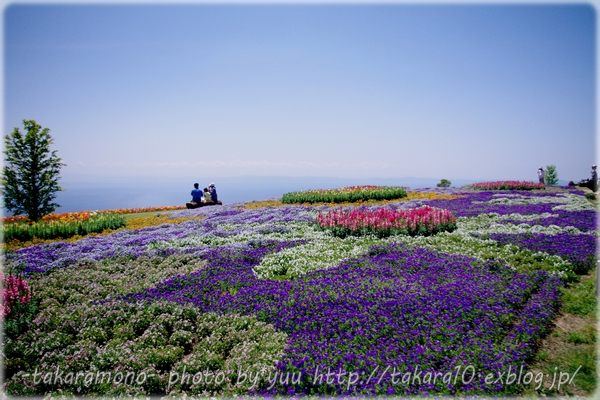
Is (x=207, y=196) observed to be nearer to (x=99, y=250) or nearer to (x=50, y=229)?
(x=50, y=229)

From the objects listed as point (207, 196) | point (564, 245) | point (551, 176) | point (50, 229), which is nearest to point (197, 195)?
point (207, 196)

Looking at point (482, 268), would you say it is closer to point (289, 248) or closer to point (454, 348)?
point (454, 348)

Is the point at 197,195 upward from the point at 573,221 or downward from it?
upward

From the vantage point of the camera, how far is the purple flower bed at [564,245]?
29.6 feet

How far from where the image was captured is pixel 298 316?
22.3ft

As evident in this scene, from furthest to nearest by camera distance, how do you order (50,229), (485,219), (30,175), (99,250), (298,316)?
1. (30,175)
2. (50,229)
3. (485,219)
4. (99,250)
5. (298,316)

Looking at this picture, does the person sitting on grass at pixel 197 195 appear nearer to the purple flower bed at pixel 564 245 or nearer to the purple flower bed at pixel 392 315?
the purple flower bed at pixel 392 315

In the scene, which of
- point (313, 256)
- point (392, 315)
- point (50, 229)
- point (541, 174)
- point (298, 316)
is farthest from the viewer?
point (541, 174)

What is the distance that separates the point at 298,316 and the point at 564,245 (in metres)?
9.58

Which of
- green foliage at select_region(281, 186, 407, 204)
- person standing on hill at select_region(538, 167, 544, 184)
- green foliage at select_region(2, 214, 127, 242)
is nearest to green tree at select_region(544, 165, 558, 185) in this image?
person standing on hill at select_region(538, 167, 544, 184)

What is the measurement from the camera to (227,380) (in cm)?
519

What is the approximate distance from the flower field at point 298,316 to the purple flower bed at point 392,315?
0.09ft

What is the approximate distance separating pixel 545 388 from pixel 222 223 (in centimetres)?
1711

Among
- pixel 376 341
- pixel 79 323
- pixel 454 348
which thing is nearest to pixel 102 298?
pixel 79 323
